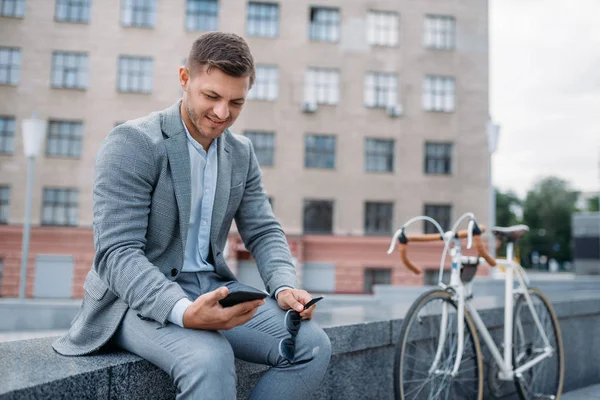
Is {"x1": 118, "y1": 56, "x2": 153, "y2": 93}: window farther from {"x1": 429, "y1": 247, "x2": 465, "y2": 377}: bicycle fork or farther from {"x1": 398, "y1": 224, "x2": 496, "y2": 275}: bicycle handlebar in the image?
{"x1": 429, "y1": 247, "x2": 465, "y2": 377}: bicycle fork

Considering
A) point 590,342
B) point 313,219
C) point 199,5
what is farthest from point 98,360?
point 199,5

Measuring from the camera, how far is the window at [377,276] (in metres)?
26.6

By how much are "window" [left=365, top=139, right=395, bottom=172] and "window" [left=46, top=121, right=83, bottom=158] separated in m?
12.6

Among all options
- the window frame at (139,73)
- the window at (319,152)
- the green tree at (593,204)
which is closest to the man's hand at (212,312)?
the window at (319,152)

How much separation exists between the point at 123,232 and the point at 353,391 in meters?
2.14

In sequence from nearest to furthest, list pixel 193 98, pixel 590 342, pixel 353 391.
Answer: pixel 193 98, pixel 353 391, pixel 590 342

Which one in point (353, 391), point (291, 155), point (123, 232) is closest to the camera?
point (123, 232)

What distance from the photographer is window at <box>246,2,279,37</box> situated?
2675cm

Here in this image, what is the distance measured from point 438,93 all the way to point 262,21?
8.72 meters

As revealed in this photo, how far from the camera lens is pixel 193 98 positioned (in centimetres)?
252

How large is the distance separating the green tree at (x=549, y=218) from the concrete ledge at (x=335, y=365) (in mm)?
64670

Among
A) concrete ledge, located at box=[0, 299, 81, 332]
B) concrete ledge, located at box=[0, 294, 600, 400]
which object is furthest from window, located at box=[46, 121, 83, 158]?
concrete ledge, located at box=[0, 294, 600, 400]

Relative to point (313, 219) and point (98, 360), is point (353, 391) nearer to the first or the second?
point (98, 360)

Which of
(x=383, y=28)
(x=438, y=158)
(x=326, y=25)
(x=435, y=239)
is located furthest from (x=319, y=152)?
(x=435, y=239)
